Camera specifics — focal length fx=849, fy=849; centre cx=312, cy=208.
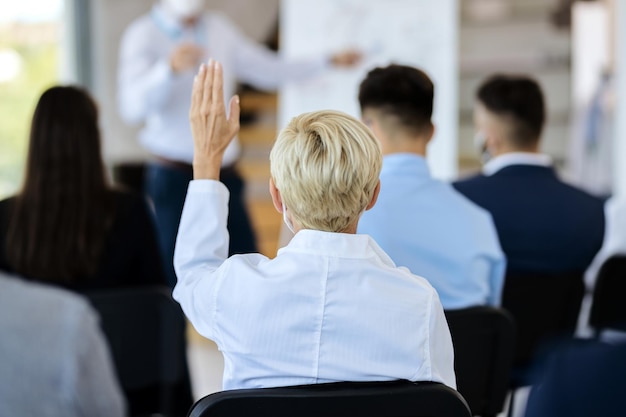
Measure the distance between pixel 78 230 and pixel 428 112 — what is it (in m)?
0.99

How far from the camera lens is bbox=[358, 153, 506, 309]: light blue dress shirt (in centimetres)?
183

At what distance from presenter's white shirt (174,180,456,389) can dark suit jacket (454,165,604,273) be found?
1.15 m

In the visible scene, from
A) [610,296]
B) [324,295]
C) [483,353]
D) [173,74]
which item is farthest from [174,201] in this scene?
[324,295]

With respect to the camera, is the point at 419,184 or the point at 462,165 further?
the point at 462,165

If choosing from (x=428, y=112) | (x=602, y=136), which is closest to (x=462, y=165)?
(x=602, y=136)

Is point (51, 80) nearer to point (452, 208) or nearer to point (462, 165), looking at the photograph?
point (462, 165)

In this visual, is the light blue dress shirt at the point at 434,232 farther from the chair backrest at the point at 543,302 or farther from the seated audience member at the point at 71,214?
the seated audience member at the point at 71,214

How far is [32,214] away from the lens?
2289 millimetres

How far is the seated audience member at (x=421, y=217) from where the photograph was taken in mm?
1833

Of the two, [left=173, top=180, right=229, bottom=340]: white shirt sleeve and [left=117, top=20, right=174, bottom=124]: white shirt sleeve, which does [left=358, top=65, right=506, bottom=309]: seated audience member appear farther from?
[left=117, top=20, right=174, bottom=124]: white shirt sleeve

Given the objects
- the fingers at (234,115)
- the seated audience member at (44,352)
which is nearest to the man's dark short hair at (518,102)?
the fingers at (234,115)

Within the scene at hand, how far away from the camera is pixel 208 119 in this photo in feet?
4.71

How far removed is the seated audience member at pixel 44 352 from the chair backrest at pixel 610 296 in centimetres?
168

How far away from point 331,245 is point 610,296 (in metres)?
1.54
